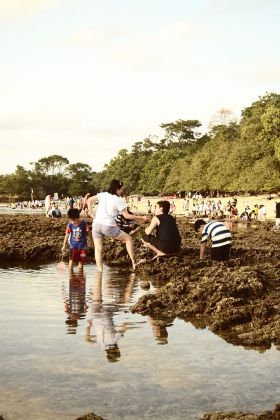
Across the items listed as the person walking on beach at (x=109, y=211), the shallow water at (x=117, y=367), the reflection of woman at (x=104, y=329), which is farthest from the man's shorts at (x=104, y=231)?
the shallow water at (x=117, y=367)

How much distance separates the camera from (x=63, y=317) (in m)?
6.59

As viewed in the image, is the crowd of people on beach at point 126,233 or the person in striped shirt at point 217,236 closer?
the crowd of people on beach at point 126,233

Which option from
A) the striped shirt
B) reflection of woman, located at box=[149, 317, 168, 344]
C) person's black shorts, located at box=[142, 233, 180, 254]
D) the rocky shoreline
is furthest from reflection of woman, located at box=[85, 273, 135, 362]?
person's black shorts, located at box=[142, 233, 180, 254]

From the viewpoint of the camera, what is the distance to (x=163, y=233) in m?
10.4

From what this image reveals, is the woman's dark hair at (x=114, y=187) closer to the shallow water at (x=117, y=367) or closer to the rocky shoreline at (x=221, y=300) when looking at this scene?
the rocky shoreline at (x=221, y=300)

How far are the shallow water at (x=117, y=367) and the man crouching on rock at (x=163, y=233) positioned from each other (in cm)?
326

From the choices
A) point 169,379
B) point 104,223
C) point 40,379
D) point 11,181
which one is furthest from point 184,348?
point 11,181

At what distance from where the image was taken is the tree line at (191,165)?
52.7 meters

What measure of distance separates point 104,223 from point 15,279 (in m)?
1.73

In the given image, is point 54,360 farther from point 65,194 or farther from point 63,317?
point 65,194

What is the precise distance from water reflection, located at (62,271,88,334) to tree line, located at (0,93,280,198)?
9821 millimetres

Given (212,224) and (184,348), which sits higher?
(212,224)

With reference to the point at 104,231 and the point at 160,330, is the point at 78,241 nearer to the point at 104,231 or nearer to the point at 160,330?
the point at 104,231

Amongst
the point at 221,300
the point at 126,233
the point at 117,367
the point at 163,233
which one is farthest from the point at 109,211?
the point at 117,367
